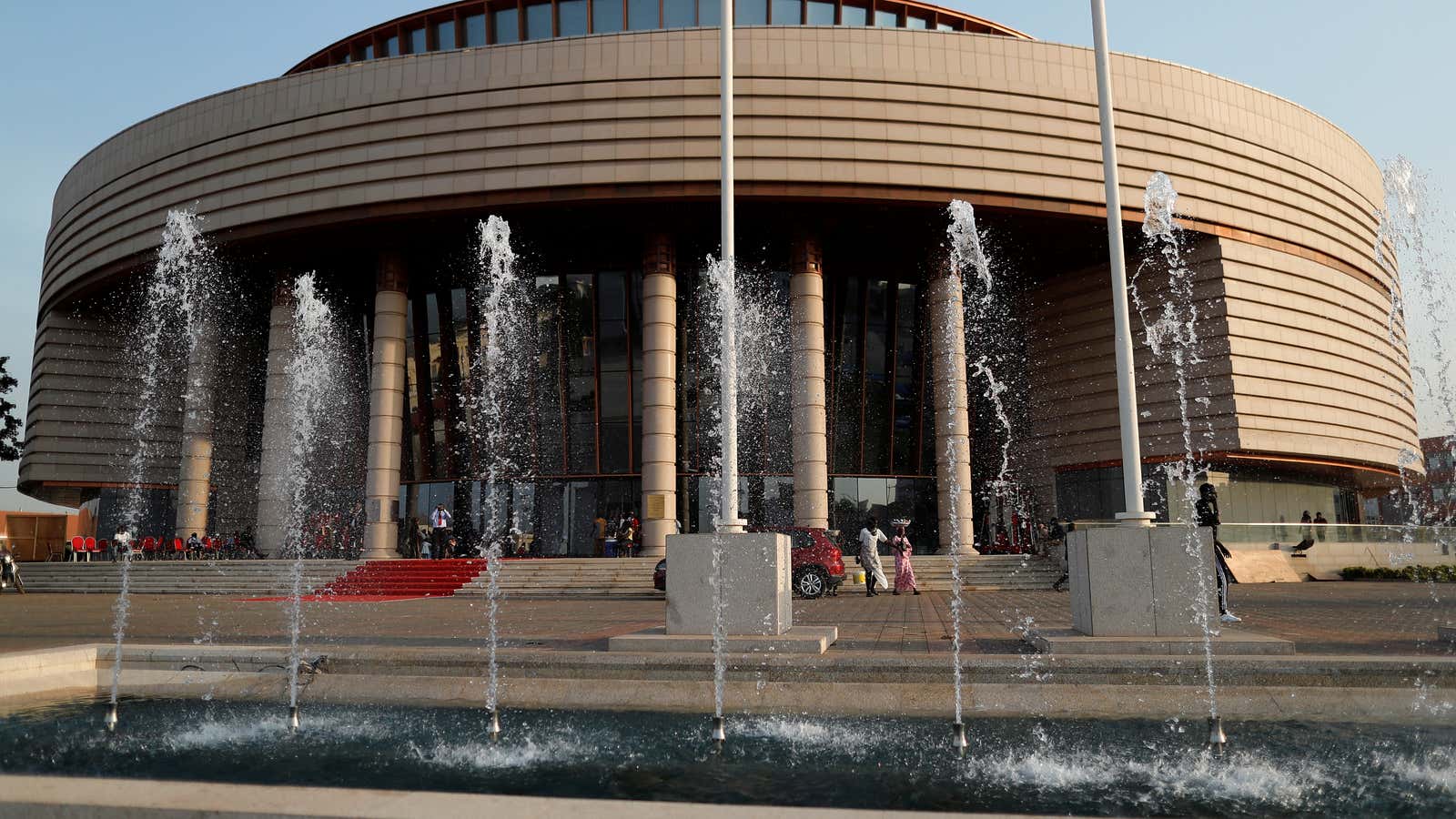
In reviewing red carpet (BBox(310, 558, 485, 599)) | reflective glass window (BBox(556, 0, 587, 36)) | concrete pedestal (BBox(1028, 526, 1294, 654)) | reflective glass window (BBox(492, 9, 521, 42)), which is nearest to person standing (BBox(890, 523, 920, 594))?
red carpet (BBox(310, 558, 485, 599))

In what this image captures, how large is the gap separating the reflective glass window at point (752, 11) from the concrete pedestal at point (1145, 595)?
28.0 meters

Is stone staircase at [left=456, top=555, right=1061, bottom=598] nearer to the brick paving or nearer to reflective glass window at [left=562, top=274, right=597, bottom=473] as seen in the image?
the brick paving

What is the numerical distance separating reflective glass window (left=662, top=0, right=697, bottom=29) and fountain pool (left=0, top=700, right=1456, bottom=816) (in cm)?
2965

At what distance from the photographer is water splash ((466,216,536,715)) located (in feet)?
111

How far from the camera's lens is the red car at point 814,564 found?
20109 mm

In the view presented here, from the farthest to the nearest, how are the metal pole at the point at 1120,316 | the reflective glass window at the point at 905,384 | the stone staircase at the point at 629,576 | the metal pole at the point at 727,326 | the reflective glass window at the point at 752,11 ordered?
the reflective glass window at the point at 905,384
the reflective glass window at the point at 752,11
the stone staircase at the point at 629,576
the metal pole at the point at 727,326
the metal pole at the point at 1120,316

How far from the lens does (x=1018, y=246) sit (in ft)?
101

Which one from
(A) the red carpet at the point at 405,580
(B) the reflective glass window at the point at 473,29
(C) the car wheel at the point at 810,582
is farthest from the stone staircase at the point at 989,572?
(B) the reflective glass window at the point at 473,29

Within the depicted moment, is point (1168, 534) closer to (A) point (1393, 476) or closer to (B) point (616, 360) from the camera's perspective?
(B) point (616, 360)

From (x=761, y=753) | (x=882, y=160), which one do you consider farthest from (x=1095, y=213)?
(x=761, y=753)

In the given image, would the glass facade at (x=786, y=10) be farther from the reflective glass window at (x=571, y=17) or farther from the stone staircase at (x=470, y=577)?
the stone staircase at (x=470, y=577)

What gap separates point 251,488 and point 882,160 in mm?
27722

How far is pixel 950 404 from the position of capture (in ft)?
96.4

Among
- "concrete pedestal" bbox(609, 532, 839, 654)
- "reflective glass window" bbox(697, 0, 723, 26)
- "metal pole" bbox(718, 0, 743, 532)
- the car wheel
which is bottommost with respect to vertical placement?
the car wheel
